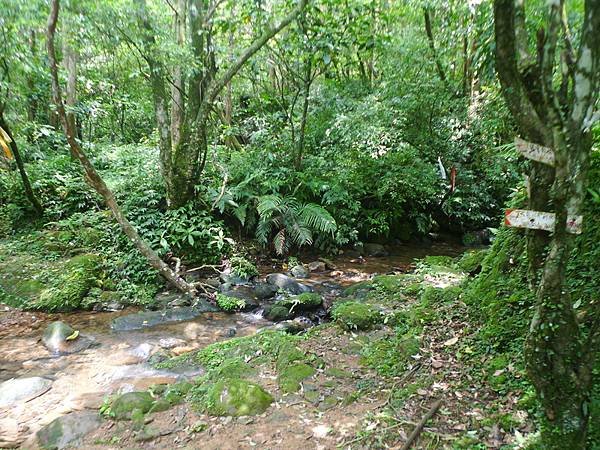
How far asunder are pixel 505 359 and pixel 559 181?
185cm

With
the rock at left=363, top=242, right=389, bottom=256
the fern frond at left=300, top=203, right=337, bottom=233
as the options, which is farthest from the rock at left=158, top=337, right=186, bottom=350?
the rock at left=363, top=242, right=389, bottom=256

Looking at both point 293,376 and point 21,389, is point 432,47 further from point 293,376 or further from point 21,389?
point 21,389

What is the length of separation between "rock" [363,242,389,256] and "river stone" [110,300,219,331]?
15.0 ft

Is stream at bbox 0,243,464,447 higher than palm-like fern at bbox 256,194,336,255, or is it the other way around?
palm-like fern at bbox 256,194,336,255

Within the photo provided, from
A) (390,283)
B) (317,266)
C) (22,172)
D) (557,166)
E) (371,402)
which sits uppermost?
(22,172)

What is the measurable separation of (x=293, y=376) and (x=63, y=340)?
3.29 metres

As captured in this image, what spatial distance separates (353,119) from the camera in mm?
9000

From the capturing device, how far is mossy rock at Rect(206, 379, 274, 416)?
3420mm

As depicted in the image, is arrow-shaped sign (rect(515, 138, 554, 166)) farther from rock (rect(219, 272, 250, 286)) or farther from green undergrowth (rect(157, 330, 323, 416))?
rock (rect(219, 272, 250, 286))

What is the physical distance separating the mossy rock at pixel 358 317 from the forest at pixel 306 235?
27 mm

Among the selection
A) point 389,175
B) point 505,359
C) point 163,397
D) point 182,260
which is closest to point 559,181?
point 505,359

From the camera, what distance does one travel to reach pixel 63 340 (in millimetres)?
5199

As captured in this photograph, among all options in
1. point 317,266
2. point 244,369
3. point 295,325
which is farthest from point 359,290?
point 244,369

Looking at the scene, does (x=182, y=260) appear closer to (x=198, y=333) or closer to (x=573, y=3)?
(x=198, y=333)
